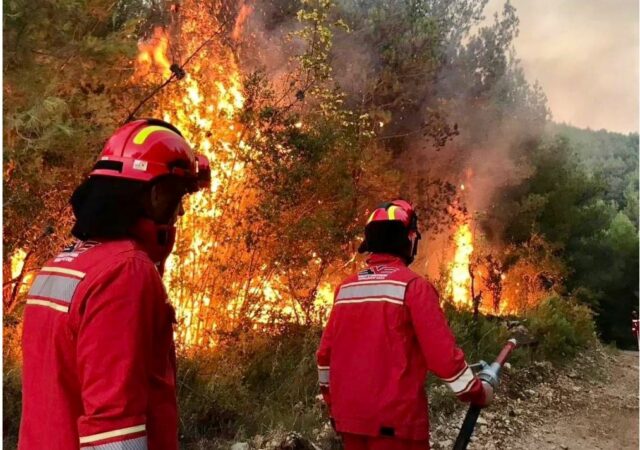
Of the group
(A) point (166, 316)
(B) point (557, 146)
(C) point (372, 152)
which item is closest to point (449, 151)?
(C) point (372, 152)

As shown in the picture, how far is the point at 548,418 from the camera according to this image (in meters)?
7.93

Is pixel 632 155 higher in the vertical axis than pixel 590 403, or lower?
higher

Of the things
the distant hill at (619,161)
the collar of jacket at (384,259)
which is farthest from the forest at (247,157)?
the distant hill at (619,161)

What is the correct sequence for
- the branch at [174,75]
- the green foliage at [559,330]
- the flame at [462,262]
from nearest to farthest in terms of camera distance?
the branch at [174,75] → the green foliage at [559,330] → the flame at [462,262]

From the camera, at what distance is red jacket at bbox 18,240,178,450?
1428 mm

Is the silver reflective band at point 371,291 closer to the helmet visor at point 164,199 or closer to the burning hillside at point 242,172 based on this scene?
the helmet visor at point 164,199

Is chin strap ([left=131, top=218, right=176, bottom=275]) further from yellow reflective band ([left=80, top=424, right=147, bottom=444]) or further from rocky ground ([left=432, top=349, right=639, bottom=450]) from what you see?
rocky ground ([left=432, top=349, right=639, bottom=450])

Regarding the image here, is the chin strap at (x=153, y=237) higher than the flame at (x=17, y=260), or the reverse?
the flame at (x=17, y=260)

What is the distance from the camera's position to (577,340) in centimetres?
1270

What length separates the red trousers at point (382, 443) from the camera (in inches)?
109

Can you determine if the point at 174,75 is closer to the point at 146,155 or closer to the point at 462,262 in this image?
the point at 146,155

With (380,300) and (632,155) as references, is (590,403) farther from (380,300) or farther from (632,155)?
(632,155)

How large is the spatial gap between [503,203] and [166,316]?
17244 millimetres

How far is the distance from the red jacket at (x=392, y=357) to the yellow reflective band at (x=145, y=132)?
143cm
